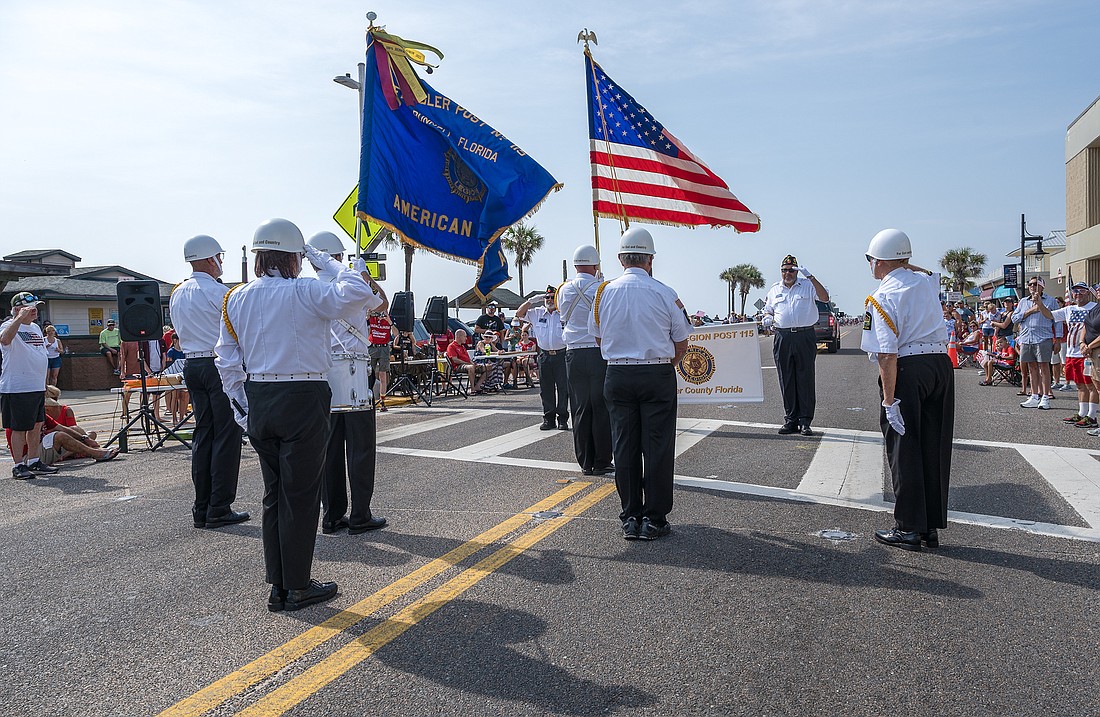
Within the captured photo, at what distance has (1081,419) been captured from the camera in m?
11.0

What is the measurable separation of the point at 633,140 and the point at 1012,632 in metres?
7.66

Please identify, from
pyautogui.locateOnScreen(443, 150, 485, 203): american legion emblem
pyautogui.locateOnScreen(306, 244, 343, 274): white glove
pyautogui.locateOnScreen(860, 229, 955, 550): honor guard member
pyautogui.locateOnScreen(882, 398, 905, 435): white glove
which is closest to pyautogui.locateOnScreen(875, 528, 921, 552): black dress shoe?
pyautogui.locateOnScreen(860, 229, 955, 550): honor guard member

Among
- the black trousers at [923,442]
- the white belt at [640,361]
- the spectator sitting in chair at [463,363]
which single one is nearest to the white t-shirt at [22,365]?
the white belt at [640,361]

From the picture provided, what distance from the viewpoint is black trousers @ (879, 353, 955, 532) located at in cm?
526

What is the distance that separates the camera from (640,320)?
18.8ft

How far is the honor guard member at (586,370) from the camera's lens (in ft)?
25.7

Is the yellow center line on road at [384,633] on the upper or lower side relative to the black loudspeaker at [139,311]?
lower

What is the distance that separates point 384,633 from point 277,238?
2132mm

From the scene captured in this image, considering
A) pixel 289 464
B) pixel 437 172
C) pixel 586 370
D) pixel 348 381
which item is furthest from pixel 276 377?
pixel 437 172

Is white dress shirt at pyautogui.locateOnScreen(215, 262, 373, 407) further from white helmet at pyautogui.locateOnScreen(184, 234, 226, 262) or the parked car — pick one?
the parked car

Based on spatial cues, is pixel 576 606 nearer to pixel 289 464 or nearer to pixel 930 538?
pixel 289 464

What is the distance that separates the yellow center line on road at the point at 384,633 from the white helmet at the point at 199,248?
345cm

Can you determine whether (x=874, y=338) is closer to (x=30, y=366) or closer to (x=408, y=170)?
(x=408, y=170)

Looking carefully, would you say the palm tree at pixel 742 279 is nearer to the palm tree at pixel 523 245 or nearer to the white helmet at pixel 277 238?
the palm tree at pixel 523 245
